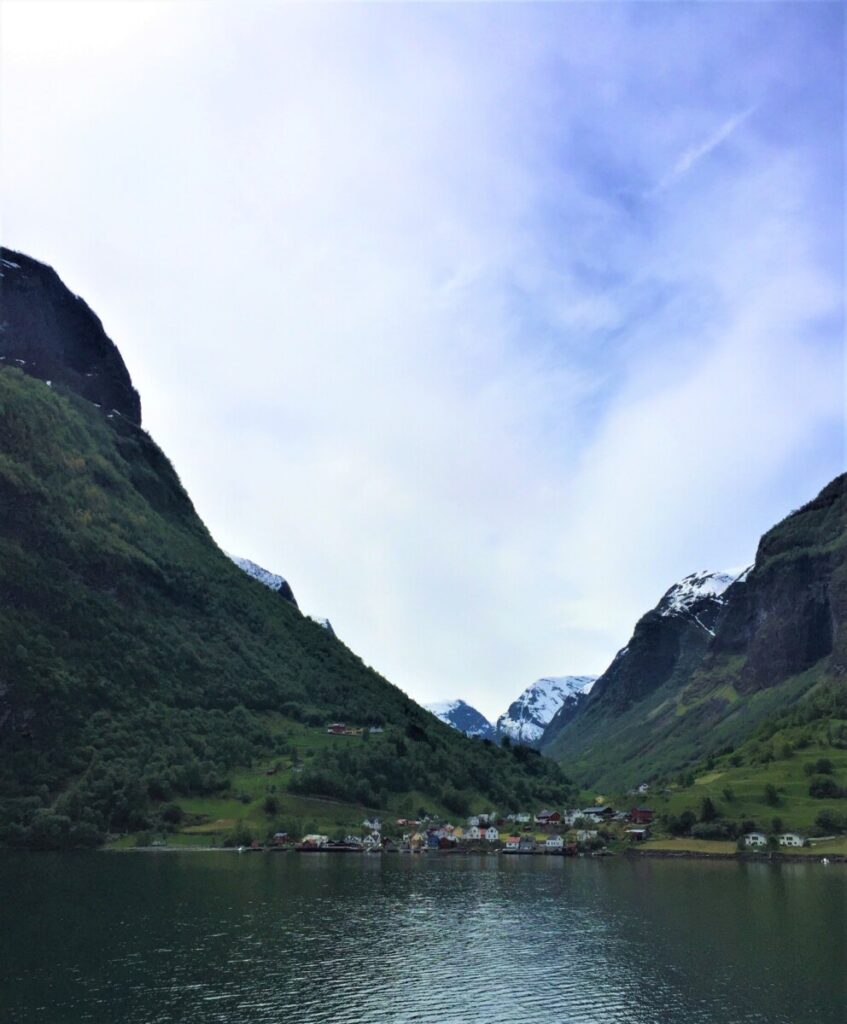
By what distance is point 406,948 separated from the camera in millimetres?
83438

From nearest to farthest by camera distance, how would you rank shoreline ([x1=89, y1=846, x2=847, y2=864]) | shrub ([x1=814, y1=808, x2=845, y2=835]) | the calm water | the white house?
the calm water → shoreline ([x1=89, y1=846, x2=847, y2=864]) → the white house → shrub ([x1=814, y1=808, x2=845, y2=835])

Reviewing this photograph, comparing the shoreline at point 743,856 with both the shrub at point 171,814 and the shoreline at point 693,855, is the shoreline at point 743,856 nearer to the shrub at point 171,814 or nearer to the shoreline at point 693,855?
the shoreline at point 693,855

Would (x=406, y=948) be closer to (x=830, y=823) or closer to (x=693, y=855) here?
(x=693, y=855)

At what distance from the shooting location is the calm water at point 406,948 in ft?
203

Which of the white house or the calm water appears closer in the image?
the calm water

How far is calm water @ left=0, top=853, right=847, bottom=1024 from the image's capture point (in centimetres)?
6200

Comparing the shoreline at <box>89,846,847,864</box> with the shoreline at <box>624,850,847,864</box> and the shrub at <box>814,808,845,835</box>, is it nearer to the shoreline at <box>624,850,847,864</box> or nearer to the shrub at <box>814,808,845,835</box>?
the shoreline at <box>624,850,847,864</box>

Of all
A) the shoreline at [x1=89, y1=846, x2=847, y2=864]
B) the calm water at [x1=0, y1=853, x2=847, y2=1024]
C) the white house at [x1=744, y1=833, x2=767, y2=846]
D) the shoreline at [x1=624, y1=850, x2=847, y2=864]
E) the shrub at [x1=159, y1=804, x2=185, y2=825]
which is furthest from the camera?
the shrub at [x1=159, y1=804, x2=185, y2=825]

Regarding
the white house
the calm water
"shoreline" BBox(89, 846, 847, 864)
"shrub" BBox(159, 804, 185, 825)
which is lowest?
the calm water

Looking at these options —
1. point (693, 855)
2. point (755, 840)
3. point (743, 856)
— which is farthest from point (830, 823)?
point (693, 855)

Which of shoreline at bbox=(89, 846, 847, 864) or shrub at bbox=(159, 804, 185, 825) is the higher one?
shrub at bbox=(159, 804, 185, 825)

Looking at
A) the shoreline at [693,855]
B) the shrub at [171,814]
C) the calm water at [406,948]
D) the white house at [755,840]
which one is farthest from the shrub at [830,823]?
the shrub at [171,814]

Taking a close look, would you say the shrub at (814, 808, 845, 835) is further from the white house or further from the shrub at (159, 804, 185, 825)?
the shrub at (159, 804, 185, 825)

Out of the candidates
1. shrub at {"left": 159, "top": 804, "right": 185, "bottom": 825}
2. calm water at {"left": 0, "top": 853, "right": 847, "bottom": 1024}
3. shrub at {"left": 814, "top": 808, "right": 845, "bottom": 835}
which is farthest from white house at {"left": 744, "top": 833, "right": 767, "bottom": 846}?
shrub at {"left": 159, "top": 804, "right": 185, "bottom": 825}
